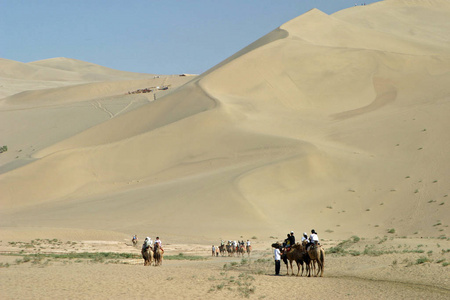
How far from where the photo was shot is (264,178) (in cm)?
4091

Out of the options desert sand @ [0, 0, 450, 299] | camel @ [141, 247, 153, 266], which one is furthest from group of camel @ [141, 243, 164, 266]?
desert sand @ [0, 0, 450, 299]

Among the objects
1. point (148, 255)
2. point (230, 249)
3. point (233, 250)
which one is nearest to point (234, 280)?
point (148, 255)

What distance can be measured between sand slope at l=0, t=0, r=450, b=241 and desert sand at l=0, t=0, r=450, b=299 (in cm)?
13

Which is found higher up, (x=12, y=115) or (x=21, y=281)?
(x=12, y=115)

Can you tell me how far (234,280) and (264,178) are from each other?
23.6 metres

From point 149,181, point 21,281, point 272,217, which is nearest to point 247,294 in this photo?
point 21,281

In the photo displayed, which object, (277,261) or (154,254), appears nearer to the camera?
(277,261)

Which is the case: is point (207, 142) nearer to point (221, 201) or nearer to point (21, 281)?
point (221, 201)

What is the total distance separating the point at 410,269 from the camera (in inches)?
750

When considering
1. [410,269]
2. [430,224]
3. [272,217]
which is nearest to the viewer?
[410,269]

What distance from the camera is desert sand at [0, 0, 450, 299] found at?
1838 cm

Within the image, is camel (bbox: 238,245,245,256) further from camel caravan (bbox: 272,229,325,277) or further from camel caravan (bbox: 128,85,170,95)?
camel caravan (bbox: 128,85,170,95)

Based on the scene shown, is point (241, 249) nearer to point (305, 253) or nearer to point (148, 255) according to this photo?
point (148, 255)

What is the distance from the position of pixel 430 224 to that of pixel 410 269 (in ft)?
49.0
